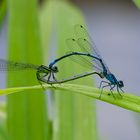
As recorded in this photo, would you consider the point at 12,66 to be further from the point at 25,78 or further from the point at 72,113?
the point at 72,113

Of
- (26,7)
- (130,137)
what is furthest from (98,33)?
(26,7)

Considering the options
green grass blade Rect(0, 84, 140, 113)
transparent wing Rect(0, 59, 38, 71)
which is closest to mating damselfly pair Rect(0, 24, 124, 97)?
transparent wing Rect(0, 59, 38, 71)

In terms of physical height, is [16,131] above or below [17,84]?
below

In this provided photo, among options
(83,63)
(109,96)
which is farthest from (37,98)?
(109,96)

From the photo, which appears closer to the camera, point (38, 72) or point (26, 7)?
point (38, 72)

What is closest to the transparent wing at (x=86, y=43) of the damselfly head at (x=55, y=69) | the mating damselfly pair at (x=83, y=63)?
the mating damselfly pair at (x=83, y=63)

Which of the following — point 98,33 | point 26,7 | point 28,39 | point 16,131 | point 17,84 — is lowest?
point 16,131

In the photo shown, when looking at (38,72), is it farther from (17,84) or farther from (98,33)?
(98,33)

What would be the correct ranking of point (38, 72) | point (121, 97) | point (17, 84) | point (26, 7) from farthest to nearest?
1. point (26, 7)
2. point (17, 84)
3. point (38, 72)
4. point (121, 97)
